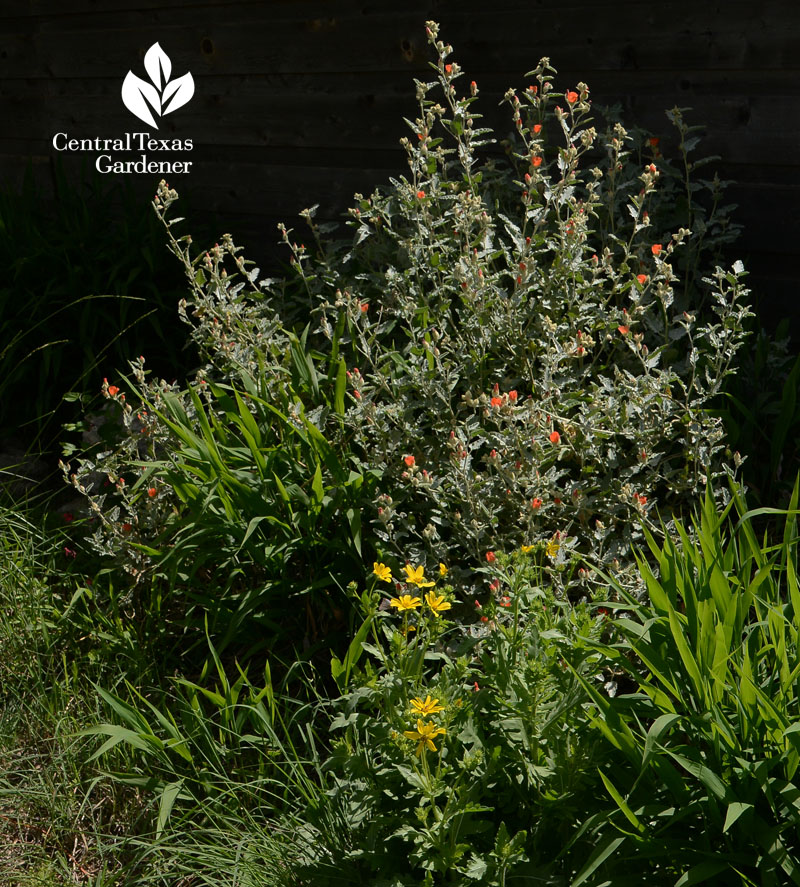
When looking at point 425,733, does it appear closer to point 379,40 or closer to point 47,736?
point 47,736

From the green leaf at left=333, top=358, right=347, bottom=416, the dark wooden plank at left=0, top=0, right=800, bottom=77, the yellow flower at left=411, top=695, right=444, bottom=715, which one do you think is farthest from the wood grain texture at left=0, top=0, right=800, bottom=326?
the yellow flower at left=411, top=695, right=444, bottom=715

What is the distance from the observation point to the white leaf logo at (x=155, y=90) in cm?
513

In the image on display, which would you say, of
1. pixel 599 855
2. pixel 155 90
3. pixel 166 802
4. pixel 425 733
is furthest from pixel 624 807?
pixel 155 90

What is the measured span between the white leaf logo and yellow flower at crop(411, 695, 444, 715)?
164 inches

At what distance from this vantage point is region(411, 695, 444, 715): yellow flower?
1758mm

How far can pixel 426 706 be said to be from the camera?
5.82 ft

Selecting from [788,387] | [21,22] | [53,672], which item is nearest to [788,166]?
[788,387]

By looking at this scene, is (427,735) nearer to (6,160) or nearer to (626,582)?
(626,582)

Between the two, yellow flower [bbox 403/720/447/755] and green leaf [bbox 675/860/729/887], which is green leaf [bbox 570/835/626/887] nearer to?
green leaf [bbox 675/860/729/887]

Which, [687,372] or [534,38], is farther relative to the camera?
[534,38]

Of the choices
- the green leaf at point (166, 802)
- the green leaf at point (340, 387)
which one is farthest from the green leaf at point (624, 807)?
the green leaf at point (340, 387)

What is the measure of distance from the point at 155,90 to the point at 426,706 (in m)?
4.51

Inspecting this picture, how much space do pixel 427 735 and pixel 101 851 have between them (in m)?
1.05

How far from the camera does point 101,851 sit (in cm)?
231
